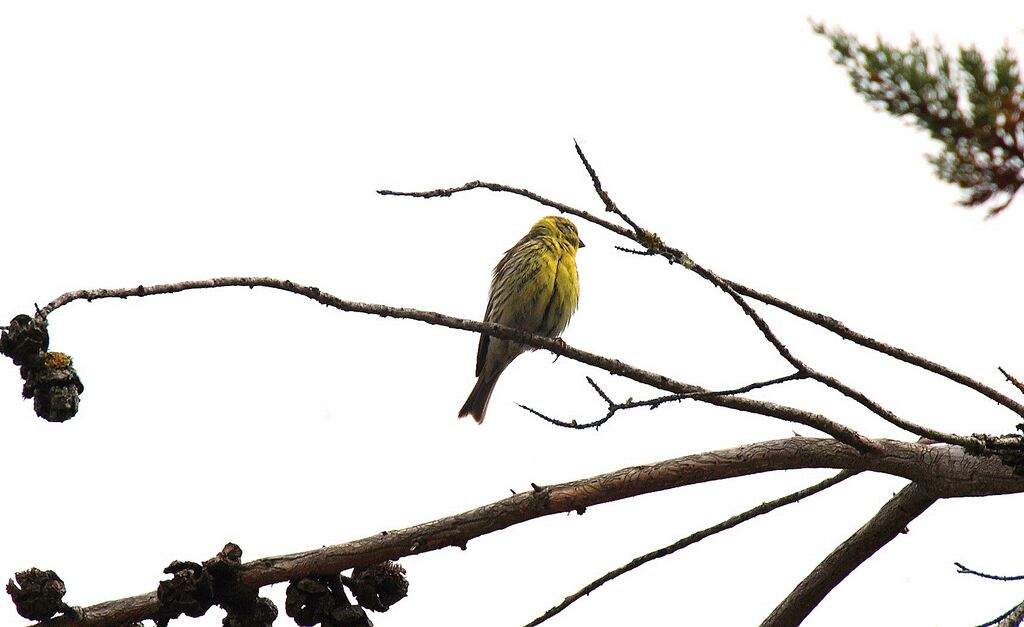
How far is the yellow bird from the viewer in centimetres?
805

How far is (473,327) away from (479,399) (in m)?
4.77

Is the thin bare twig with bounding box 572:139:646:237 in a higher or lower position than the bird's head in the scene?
lower

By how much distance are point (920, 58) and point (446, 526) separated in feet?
7.80

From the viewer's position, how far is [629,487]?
3787 mm

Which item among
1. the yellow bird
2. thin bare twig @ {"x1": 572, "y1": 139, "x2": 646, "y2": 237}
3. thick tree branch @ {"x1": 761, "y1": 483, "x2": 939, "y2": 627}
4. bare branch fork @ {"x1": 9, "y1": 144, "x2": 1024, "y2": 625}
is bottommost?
thick tree branch @ {"x1": 761, "y1": 483, "x2": 939, "y2": 627}

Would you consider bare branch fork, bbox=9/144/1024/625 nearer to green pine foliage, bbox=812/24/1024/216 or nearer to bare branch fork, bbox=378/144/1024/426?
bare branch fork, bbox=378/144/1024/426

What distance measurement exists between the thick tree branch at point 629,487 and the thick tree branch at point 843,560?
0.27 m

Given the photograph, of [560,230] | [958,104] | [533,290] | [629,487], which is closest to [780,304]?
[629,487]

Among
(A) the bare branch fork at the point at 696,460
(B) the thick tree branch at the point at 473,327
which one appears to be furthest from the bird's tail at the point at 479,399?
(A) the bare branch fork at the point at 696,460

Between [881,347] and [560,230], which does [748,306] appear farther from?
[560,230]

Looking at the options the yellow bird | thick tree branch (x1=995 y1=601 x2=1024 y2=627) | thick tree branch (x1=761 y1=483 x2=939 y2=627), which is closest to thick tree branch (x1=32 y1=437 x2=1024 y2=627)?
thick tree branch (x1=761 y1=483 x2=939 y2=627)

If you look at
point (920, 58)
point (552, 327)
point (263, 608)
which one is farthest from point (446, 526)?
point (552, 327)

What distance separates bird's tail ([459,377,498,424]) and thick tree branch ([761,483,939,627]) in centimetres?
483

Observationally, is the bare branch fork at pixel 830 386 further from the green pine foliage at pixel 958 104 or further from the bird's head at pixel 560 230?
the bird's head at pixel 560 230
